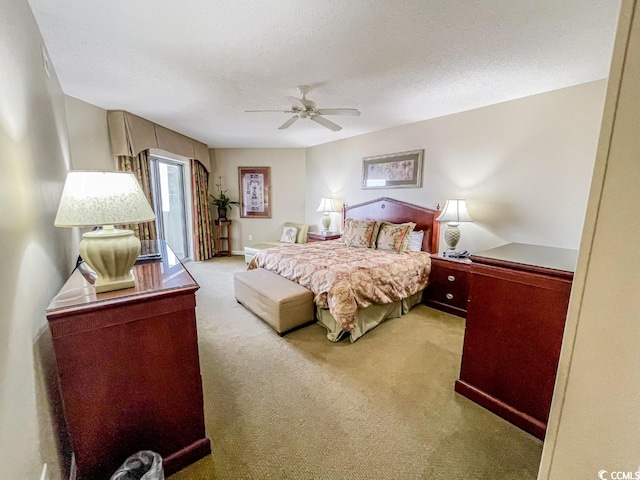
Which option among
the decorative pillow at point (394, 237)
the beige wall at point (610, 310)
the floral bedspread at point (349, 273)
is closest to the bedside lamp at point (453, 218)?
the floral bedspread at point (349, 273)

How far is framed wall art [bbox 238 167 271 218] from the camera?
19.2ft

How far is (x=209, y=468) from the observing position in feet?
4.35

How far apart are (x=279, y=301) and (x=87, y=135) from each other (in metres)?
3.08

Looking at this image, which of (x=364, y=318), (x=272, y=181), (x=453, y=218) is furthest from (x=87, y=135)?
(x=453, y=218)

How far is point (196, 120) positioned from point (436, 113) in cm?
328

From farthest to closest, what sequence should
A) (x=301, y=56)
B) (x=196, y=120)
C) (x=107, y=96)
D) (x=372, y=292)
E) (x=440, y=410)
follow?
(x=196, y=120), (x=107, y=96), (x=372, y=292), (x=301, y=56), (x=440, y=410)

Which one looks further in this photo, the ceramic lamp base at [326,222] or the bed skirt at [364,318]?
the ceramic lamp base at [326,222]

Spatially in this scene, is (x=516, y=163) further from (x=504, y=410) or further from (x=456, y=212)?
(x=504, y=410)

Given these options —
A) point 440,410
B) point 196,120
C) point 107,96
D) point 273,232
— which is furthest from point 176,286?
point 273,232

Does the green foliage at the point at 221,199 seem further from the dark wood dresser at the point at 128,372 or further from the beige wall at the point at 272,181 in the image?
the dark wood dresser at the point at 128,372

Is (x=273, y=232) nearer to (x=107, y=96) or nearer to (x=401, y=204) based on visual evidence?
(x=401, y=204)

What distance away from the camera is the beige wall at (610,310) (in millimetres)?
679

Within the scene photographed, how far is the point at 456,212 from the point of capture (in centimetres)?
314

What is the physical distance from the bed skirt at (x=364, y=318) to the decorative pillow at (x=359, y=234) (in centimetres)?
103
